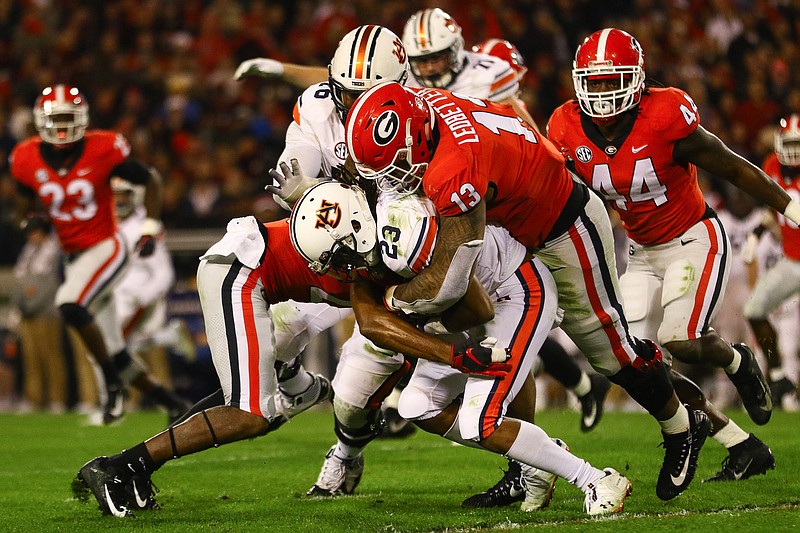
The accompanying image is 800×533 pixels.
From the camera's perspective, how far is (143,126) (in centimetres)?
1287

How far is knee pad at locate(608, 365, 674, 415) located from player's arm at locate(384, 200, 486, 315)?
94 centimetres

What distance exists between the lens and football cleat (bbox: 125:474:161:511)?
186 inches

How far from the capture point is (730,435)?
5.44 meters

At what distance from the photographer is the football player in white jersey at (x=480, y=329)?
14.0ft

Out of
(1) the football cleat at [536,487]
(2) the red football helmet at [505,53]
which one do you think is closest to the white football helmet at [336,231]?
(1) the football cleat at [536,487]

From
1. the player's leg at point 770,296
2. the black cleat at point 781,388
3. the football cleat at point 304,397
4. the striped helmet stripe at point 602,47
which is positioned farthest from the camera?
the player's leg at point 770,296

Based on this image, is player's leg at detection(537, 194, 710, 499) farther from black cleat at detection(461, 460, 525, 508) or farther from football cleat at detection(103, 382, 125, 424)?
football cleat at detection(103, 382, 125, 424)

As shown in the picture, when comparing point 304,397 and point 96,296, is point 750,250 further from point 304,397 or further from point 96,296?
point 96,296

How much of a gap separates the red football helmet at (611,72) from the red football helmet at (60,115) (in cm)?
414

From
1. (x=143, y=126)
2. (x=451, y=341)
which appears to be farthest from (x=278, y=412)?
(x=143, y=126)

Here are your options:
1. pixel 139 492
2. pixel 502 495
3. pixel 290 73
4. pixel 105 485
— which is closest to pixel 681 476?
pixel 502 495

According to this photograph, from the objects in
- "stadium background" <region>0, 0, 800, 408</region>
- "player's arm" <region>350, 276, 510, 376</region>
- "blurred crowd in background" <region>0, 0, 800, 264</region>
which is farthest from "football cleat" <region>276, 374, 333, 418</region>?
"blurred crowd in background" <region>0, 0, 800, 264</region>

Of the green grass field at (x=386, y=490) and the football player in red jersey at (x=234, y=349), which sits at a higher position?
the football player in red jersey at (x=234, y=349)

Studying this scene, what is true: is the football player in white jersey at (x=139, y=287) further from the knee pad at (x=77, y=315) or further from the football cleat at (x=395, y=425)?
the football cleat at (x=395, y=425)
